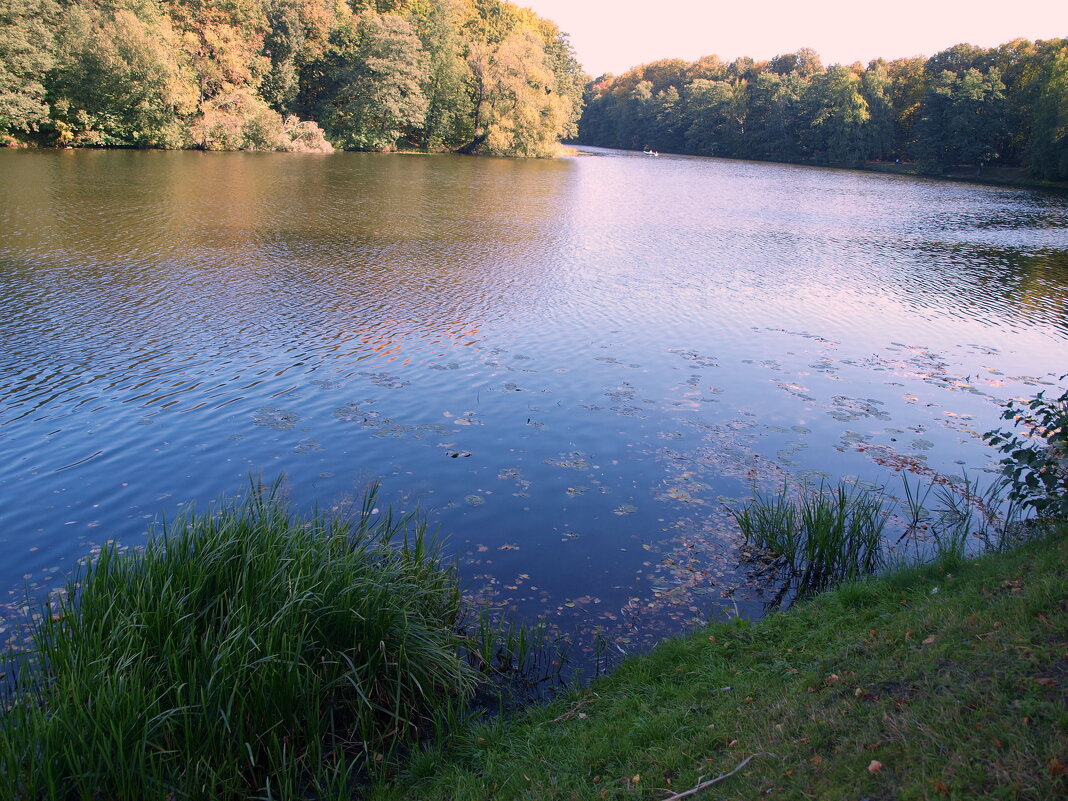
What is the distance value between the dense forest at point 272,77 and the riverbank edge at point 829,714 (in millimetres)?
54668

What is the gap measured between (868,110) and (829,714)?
101687 mm

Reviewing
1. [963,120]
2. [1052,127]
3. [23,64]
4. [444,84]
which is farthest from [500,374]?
[963,120]

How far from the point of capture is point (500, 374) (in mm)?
14406

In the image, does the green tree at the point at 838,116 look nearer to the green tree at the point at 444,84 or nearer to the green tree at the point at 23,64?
the green tree at the point at 444,84

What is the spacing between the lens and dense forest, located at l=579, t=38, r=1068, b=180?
7025 centimetres

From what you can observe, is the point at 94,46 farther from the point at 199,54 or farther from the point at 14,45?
the point at 199,54

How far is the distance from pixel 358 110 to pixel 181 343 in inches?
2417

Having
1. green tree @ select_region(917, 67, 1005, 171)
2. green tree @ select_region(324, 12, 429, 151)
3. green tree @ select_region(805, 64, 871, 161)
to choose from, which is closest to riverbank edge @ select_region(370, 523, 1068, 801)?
green tree @ select_region(324, 12, 429, 151)

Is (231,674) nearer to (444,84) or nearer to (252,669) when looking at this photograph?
(252,669)

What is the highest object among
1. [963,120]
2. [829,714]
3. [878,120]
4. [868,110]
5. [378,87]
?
[868,110]

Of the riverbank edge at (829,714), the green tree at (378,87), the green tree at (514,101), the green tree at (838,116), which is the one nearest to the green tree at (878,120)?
the green tree at (838,116)

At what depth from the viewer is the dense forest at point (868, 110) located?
7025cm

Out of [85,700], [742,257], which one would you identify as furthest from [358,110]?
[85,700]

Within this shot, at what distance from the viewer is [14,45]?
4456 centimetres
